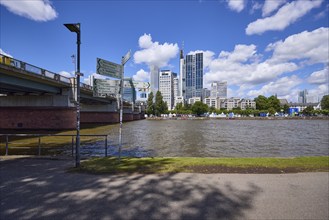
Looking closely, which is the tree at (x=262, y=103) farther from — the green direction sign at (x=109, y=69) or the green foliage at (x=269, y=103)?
the green direction sign at (x=109, y=69)

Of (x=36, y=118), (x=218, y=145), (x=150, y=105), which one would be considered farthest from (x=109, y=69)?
(x=150, y=105)

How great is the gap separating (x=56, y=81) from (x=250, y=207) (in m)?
30.0

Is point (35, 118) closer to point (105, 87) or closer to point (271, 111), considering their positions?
point (105, 87)

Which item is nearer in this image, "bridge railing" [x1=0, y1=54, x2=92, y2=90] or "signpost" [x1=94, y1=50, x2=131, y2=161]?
"signpost" [x1=94, y1=50, x2=131, y2=161]

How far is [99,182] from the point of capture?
5.89m

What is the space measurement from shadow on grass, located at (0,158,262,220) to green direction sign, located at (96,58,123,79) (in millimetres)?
3574

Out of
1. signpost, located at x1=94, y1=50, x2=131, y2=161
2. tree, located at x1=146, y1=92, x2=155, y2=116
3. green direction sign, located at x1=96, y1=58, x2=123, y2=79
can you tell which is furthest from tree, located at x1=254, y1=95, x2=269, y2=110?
green direction sign, located at x1=96, y1=58, x2=123, y2=79

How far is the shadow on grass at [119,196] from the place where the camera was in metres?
4.05

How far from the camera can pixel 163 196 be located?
4.83 m

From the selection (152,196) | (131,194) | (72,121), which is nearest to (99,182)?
(131,194)

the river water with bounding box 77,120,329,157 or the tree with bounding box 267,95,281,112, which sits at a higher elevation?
the tree with bounding box 267,95,281,112

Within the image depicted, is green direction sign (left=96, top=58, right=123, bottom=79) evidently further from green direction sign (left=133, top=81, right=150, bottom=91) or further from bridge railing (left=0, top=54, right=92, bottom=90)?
bridge railing (left=0, top=54, right=92, bottom=90)

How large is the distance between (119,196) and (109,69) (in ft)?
15.0

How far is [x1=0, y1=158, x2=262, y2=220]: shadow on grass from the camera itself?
4047 millimetres
